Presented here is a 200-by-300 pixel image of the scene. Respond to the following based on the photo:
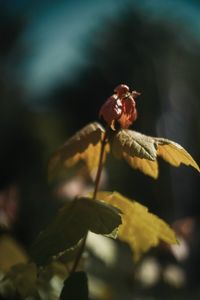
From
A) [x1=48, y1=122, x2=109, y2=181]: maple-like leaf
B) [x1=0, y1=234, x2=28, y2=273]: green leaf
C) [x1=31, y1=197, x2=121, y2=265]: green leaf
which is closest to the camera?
[x1=31, y1=197, x2=121, y2=265]: green leaf

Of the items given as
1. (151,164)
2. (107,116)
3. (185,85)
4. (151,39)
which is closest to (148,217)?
(151,164)

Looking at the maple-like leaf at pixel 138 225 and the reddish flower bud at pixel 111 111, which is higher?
the reddish flower bud at pixel 111 111

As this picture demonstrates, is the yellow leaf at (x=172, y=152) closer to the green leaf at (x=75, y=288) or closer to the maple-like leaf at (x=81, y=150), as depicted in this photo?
the maple-like leaf at (x=81, y=150)

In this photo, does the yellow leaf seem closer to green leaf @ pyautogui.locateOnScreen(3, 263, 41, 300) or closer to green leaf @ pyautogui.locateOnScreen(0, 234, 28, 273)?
green leaf @ pyautogui.locateOnScreen(3, 263, 41, 300)

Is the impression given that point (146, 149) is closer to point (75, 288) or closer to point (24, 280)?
point (75, 288)

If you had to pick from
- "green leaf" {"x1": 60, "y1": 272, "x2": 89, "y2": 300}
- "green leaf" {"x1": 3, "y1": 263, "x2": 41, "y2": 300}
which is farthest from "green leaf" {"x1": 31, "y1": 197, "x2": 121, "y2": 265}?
"green leaf" {"x1": 3, "y1": 263, "x2": 41, "y2": 300}

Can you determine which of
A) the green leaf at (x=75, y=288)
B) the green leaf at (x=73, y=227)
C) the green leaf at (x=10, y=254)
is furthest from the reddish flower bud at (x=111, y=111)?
the green leaf at (x=10, y=254)
